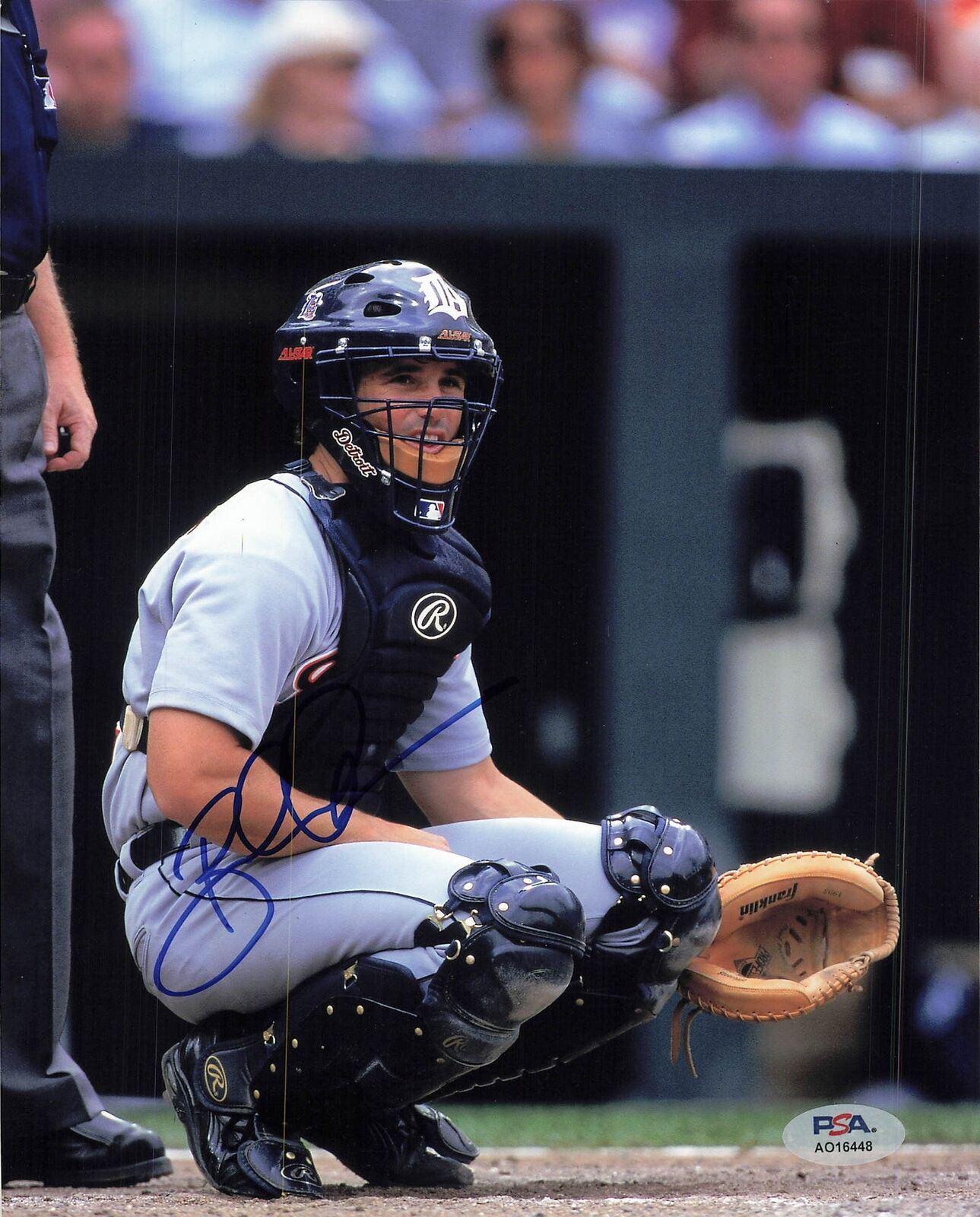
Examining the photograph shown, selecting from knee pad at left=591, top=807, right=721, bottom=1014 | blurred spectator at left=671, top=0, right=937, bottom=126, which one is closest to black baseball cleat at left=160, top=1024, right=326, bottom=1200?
knee pad at left=591, top=807, right=721, bottom=1014

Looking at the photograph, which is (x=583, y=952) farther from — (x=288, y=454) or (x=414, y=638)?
(x=288, y=454)

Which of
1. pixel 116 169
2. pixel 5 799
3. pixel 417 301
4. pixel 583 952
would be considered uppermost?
pixel 116 169

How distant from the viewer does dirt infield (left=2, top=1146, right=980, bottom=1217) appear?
3123mm

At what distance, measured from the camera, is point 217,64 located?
3639mm

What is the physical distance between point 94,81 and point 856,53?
1723mm

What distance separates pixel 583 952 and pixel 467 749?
63 cm

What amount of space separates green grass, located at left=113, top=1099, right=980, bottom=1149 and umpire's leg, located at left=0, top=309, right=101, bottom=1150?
0.96 meters

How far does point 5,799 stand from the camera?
353 centimetres

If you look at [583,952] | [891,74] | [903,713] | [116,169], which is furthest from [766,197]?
[583,952]

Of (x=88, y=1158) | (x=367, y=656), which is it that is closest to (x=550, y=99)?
(x=367, y=656)

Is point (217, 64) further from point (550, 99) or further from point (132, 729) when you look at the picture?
point (132, 729)
